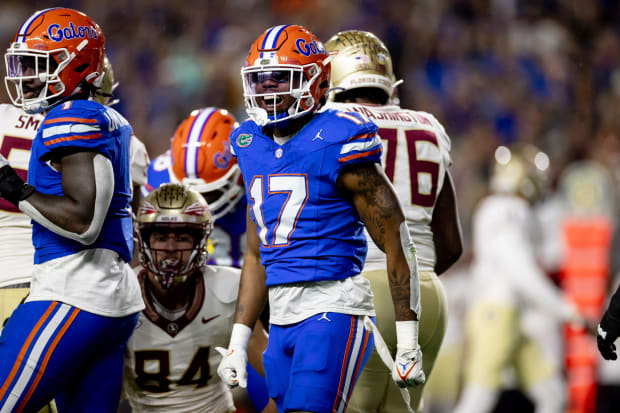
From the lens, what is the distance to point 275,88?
3.37 m

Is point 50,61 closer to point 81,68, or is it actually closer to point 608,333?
point 81,68

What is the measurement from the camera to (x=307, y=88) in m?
3.36

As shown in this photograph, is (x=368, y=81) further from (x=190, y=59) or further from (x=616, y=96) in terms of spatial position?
(x=616, y=96)

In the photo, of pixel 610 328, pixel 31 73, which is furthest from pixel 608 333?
pixel 31 73

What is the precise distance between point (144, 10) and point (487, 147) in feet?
13.7

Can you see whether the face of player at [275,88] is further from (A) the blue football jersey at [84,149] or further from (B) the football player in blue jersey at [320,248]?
(A) the blue football jersey at [84,149]

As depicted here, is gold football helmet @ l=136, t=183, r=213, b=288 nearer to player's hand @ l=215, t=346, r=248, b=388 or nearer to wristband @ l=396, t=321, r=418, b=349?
player's hand @ l=215, t=346, r=248, b=388

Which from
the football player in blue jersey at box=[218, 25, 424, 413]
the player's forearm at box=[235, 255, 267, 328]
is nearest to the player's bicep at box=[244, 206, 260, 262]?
the player's forearm at box=[235, 255, 267, 328]

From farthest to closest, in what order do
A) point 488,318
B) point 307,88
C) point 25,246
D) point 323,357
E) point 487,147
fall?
point 487,147 < point 488,318 < point 25,246 < point 307,88 < point 323,357

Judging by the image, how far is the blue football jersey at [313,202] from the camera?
10.5 feet

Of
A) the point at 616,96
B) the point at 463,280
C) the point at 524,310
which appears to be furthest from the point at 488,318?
the point at 616,96

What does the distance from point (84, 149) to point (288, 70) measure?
737 mm

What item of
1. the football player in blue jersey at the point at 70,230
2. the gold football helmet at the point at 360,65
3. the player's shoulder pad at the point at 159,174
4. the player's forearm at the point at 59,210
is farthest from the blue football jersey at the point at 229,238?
the player's forearm at the point at 59,210

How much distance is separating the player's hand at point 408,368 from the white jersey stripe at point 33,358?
112cm
